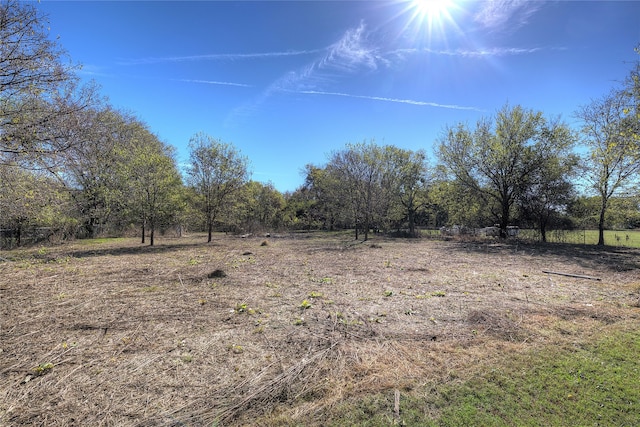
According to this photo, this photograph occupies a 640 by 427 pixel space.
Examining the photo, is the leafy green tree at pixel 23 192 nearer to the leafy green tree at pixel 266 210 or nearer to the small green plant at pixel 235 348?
the small green plant at pixel 235 348

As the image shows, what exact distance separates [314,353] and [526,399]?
2.13 metres

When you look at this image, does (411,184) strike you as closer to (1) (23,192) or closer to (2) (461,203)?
(2) (461,203)

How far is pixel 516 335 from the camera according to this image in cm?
404

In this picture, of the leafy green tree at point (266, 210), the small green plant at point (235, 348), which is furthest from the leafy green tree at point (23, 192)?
the leafy green tree at point (266, 210)

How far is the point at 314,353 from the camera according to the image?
3.58m

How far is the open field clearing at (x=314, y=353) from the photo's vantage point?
2547mm

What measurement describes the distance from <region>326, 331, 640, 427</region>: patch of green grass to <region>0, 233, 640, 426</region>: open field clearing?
0.01m

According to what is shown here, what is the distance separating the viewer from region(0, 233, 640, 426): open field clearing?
255 cm

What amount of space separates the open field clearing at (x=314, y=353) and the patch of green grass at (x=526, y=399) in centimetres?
1

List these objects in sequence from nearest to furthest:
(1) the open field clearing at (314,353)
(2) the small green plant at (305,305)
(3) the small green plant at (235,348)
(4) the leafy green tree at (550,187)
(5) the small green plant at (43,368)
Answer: (1) the open field clearing at (314,353) < (5) the small green plant at (43,368) < (3) the small green plant at (235,348) < (2) the small green plant at (305,305) < (4) the leafy green tree at (550,187)

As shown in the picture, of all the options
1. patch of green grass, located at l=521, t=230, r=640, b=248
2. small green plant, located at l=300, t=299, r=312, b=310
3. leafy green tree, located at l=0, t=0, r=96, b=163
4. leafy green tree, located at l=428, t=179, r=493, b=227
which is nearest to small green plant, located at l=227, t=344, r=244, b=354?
small green plant, located at l=300, t=299, r=312, b=310

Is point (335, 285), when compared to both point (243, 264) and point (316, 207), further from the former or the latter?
point (316, 207)

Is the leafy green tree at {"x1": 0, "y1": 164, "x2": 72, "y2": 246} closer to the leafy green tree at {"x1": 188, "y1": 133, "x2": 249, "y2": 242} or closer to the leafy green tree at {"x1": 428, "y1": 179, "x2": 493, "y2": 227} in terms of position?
the leafy green tree at {"x1": 188, "y1": 133, "x2": 249, "y2": 242}

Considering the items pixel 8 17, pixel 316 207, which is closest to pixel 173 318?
pixel 8 17
